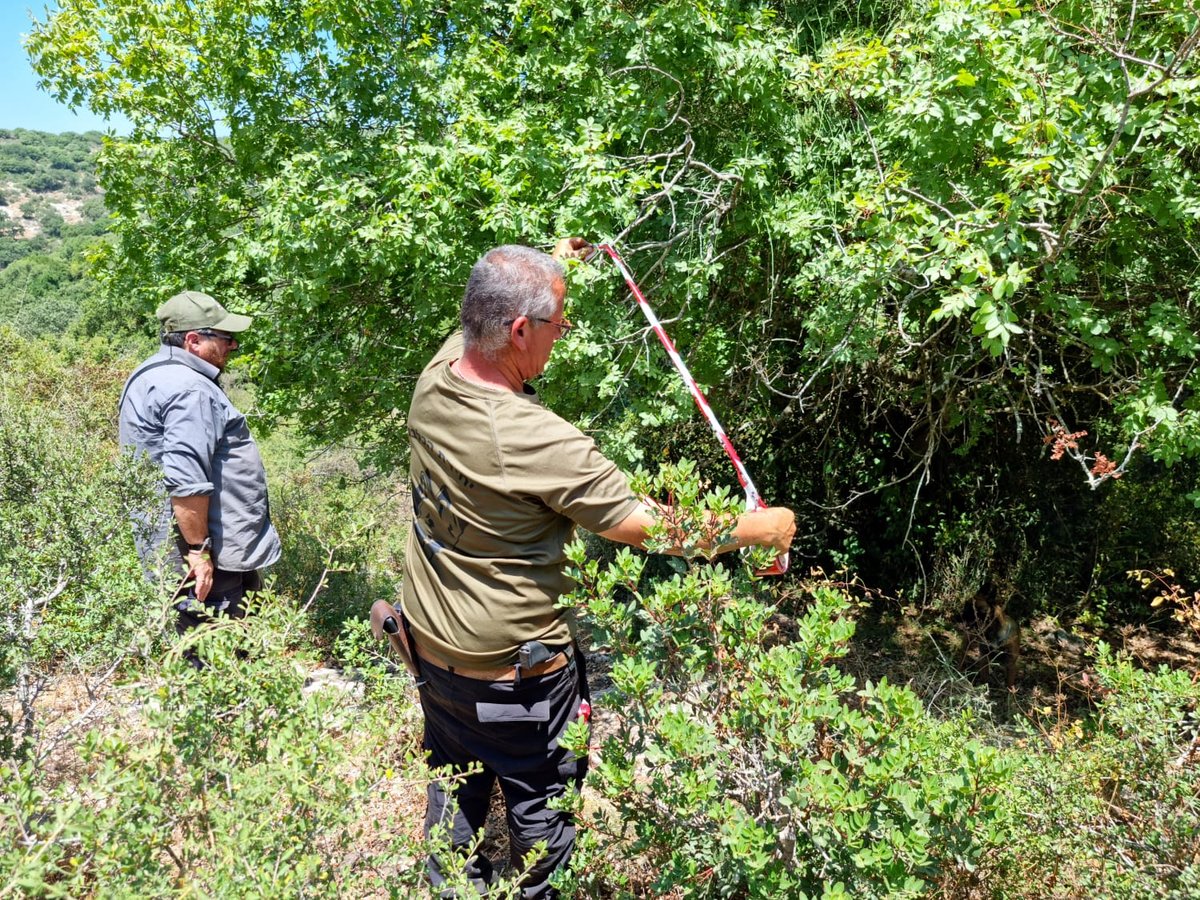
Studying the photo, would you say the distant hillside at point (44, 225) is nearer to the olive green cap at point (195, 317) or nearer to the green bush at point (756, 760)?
the olive green cap at point (195, 317)

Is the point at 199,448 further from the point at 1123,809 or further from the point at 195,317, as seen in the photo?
the point at 1123,809

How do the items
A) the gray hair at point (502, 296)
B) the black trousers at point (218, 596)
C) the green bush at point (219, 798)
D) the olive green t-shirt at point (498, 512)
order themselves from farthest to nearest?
the black trousers at point (218, 596)
the gray hair at point (502, 296)
the olive green t-shirt at point (498, 512)
the green bush at point (219, 798)

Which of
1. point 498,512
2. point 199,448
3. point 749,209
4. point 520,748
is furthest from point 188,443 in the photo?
point 749,209

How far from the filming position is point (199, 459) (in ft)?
10.7

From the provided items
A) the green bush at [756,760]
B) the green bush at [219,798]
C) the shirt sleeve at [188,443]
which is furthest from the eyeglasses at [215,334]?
the green bush at [756,760]

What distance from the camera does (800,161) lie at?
402 centimetres

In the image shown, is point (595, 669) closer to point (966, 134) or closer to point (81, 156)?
point (966, 134)

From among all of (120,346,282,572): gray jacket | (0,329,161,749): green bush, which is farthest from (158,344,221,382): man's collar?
(0,329,161,749): green bush

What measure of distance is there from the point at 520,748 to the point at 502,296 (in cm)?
124

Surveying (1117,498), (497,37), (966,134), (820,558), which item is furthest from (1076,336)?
(497,37)

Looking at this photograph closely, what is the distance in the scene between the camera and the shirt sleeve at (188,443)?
3213 millimetres

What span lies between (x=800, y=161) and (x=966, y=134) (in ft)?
3.04

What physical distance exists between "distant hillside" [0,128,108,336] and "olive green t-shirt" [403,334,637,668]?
479 centimetres

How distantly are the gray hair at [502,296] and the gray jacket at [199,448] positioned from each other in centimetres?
163
